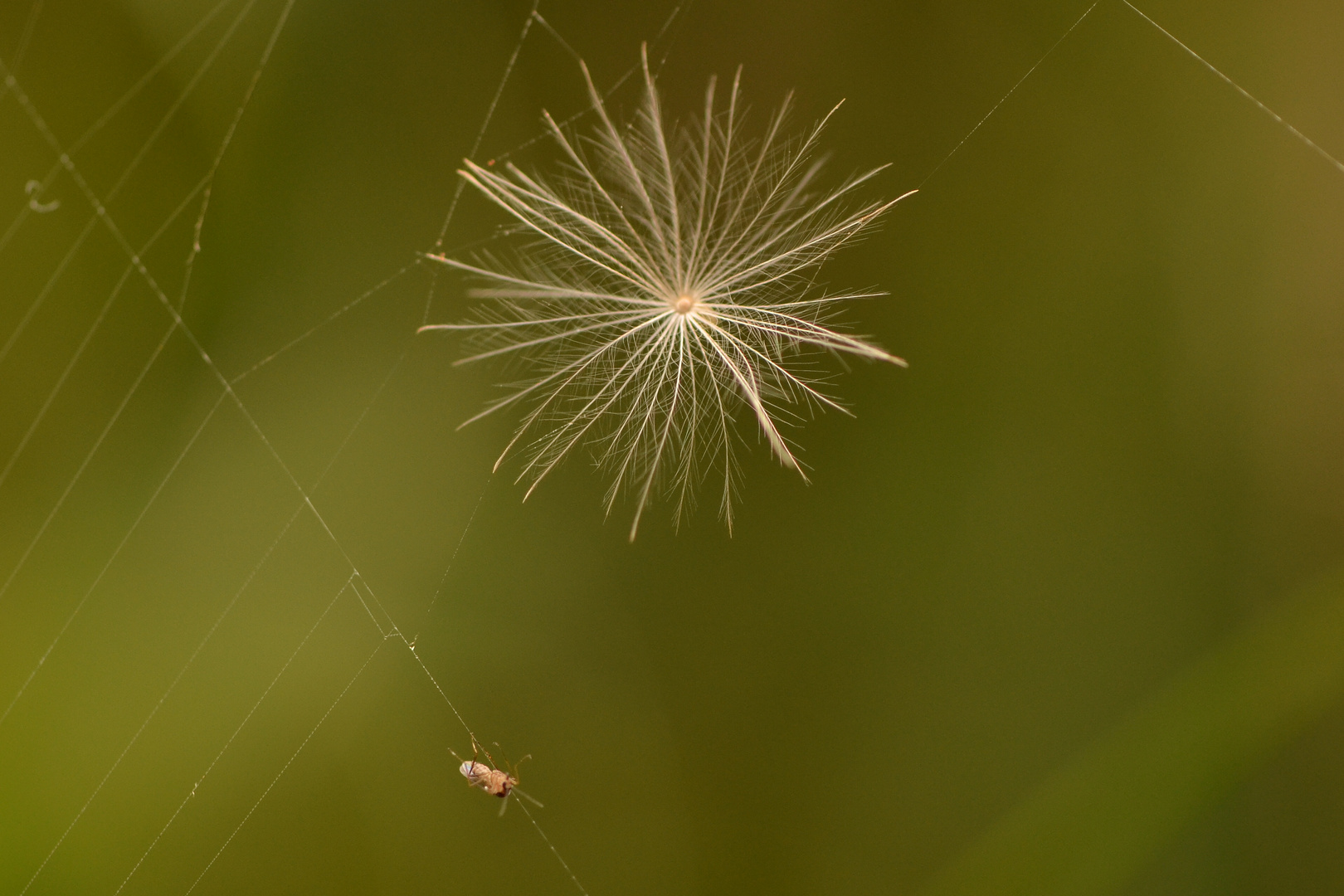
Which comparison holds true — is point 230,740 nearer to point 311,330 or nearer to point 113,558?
point 113,558

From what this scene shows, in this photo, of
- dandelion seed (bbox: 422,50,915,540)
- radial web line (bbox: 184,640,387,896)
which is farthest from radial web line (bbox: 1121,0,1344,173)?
radial web line (bbox: 184,640,387,896)

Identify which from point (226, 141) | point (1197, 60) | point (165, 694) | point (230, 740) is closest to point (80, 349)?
point (226, 141)

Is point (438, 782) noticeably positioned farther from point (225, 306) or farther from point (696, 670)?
point (225, 306)

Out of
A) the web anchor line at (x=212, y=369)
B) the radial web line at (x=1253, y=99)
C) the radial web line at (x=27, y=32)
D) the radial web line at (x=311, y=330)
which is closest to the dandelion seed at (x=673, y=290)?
the radial web line at (x=311, y=330)

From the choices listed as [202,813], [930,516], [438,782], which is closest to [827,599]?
[930,516]

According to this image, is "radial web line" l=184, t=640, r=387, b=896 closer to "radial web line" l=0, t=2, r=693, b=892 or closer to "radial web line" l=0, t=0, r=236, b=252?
"radial web line" l=0, t=2, r=693, b=892

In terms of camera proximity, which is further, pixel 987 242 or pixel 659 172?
pixel 987 242
